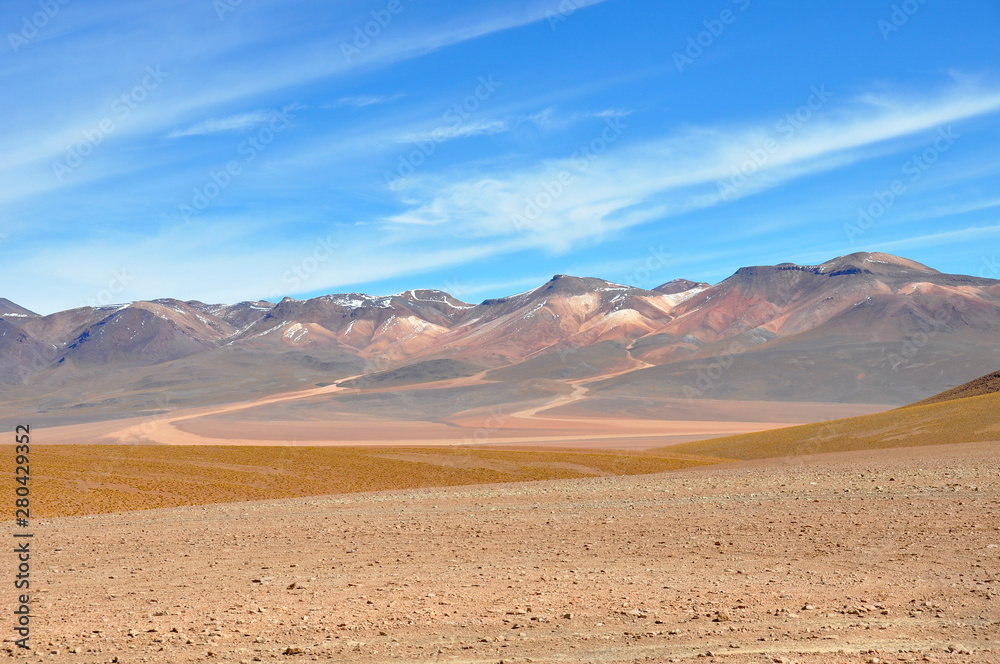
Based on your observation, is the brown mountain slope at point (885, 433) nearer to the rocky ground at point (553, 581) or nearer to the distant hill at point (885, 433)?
the distant hill at point (885, 433)

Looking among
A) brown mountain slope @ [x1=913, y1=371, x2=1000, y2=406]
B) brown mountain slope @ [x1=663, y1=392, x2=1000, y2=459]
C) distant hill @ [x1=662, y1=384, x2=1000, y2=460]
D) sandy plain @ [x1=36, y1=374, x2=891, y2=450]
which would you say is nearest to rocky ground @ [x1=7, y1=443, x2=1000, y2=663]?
brown mountain slope @ [x1=663, y1=392, x2=1000, y2=459]

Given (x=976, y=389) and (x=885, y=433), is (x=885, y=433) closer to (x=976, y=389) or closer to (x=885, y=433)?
(x=885, y=433)

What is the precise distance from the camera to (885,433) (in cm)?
3544

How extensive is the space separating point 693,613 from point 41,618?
7435mm

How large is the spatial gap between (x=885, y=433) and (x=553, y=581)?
30.8m

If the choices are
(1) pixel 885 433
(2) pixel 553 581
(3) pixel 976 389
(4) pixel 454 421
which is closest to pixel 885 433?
(1) pixel 885 433

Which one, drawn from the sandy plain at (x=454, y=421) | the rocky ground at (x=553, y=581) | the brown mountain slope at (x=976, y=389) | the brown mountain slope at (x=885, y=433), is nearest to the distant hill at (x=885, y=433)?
the brown mountain slope at (x=885, y=433)

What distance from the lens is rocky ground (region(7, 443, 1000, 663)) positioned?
24.3 feet

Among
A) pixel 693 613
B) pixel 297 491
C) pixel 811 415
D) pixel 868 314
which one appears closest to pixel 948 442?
pixel 297 491

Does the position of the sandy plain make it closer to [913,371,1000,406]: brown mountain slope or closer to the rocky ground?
[913,371,1000,406]: brown mountain slope

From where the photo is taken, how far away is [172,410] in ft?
451

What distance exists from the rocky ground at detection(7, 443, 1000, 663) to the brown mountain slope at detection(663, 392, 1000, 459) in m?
15.4

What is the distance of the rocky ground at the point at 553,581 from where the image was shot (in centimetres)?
742

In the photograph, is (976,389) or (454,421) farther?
(454,421)
